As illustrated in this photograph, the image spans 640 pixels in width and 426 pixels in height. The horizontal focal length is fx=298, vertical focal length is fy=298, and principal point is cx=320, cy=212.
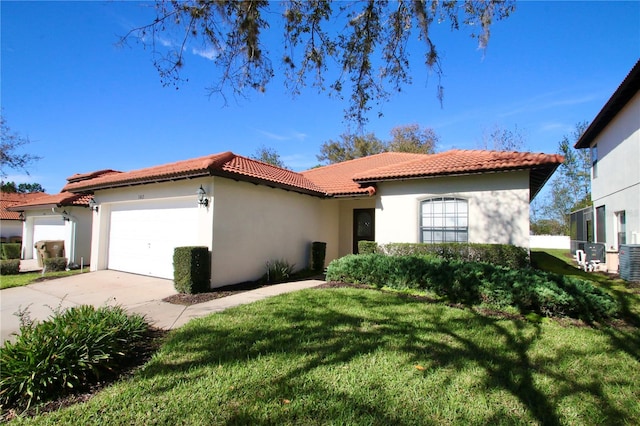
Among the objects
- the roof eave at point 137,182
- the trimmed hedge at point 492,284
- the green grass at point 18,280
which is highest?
the roof eave at point 137,182

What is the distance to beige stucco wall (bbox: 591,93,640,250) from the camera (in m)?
11.1

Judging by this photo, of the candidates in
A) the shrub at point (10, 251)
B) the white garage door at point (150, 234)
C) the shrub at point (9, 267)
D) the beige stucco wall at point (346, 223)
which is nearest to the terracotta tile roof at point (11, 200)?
the shrub at point (10, 251)

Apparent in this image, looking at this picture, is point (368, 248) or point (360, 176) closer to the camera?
point (368, 248)

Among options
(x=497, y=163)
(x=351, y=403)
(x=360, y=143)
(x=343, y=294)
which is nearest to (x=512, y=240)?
(x=497, y=163)

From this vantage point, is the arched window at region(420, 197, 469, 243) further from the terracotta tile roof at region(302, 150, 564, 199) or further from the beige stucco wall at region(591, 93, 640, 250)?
the beige stucco wall at region(591, 93, 640, 250)

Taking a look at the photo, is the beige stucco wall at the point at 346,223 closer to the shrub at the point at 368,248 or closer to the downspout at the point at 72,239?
the shrub at the point at 368,248

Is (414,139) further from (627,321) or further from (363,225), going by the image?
(627,321)

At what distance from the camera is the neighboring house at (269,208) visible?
364 inches

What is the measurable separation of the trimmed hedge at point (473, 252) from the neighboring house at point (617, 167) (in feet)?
17.8

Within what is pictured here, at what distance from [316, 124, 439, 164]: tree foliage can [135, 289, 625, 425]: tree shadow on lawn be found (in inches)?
1151

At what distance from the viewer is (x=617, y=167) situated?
42.2 ft

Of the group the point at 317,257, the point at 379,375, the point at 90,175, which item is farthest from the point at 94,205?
the point at 379,375

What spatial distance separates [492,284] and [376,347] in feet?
12.1

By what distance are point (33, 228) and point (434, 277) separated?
2571 cm
